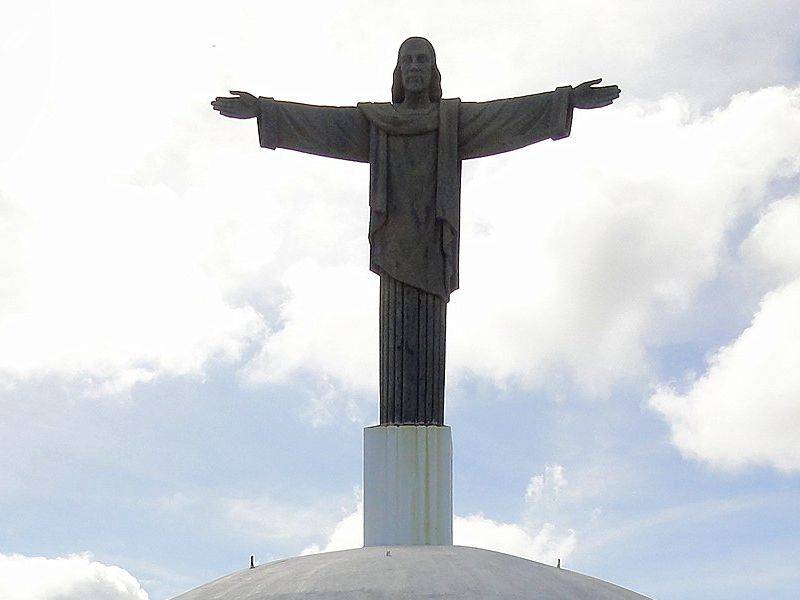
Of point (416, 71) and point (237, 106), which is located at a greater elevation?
point (416, 71)

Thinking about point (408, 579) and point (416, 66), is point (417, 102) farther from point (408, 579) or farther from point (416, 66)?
point (408, 579)

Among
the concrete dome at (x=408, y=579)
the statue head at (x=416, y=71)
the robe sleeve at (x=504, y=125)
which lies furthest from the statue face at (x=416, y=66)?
the concrete dome at (x=408, y=579)

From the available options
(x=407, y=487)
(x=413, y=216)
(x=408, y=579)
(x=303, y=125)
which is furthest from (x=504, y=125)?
(x=408, y=579)

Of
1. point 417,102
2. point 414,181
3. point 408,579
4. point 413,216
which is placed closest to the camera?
point 408,579

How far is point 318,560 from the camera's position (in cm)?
1062

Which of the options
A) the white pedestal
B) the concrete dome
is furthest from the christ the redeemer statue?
the concrete dome

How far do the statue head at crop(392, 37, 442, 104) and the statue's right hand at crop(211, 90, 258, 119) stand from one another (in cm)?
171

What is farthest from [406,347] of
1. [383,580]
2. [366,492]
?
[383,580]

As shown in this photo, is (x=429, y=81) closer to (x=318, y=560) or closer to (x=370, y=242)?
(x=370, y=242)

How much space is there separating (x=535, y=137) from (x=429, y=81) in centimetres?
144

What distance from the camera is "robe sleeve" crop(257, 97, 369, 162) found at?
13.5 metres

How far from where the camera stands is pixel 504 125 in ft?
43.9

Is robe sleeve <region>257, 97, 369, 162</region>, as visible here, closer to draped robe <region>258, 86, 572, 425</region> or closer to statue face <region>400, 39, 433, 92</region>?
draped robe <region>258, 86, 572, 425</region>

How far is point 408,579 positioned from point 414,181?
515cm
